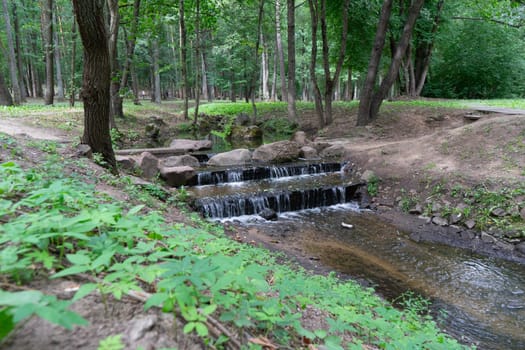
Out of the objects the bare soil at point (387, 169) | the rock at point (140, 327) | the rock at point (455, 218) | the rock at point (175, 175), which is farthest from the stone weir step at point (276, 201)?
the rock at point (140, 327)

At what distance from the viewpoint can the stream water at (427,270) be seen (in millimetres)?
4543

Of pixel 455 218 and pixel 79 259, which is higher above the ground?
pixel 79 259

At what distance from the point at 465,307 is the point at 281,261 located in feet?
9.37

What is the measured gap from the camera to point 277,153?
12.4 meters

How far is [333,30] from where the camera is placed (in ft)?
65.2

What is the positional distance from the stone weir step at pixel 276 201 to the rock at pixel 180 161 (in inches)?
132

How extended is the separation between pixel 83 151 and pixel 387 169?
8.13 metres

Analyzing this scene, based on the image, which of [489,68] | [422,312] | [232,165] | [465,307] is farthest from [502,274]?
[489,68]

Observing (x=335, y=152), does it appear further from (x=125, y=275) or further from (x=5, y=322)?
(x=5, y=322)

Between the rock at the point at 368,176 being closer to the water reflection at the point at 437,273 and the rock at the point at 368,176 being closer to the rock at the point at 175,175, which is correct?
the water reflection at the point at 437,273

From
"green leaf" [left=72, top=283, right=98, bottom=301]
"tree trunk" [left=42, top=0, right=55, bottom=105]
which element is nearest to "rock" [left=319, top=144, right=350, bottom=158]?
"green leaf" [left=72, top=283, right=98, bottom=301]

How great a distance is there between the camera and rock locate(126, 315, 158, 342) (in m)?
1.48

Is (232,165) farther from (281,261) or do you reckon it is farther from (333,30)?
(333,30)

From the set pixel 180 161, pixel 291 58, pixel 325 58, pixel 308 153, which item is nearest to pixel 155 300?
pixel 180 161
